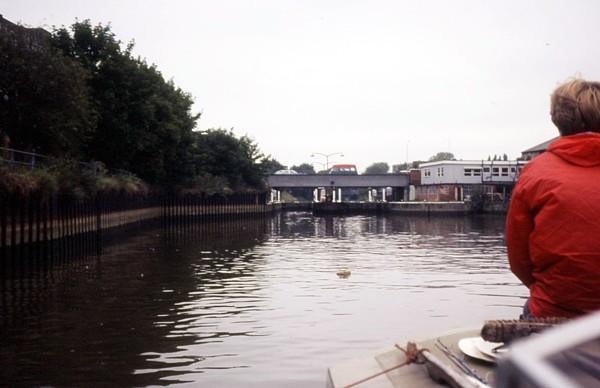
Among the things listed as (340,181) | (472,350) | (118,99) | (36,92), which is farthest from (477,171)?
(472,350)

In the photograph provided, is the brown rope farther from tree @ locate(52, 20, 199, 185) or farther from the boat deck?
tree @ locate(52, 20, 199, 185)

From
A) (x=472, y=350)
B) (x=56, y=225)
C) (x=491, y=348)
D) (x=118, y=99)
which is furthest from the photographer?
(x=118, y=99)

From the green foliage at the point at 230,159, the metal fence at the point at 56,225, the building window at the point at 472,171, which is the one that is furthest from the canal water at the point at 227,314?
the building window at the point at 472,171

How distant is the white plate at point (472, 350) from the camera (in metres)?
4.39

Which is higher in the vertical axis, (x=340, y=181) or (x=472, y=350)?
(x=340, y=181)

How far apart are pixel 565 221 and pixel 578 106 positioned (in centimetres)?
80

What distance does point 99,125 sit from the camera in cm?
5097

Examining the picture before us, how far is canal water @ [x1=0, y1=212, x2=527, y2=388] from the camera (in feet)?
32.8

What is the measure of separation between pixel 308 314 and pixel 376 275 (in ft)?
26.3

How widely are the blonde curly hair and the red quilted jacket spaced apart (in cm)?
17

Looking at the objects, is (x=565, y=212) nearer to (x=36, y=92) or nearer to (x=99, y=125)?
(x=36, y=92)

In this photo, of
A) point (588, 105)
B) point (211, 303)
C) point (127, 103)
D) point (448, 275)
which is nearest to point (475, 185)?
point (127, 103)

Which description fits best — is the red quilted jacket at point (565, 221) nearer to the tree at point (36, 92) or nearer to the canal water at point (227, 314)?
the canal water at point (227, 314)

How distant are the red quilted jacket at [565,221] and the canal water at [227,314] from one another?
19.2 ft
